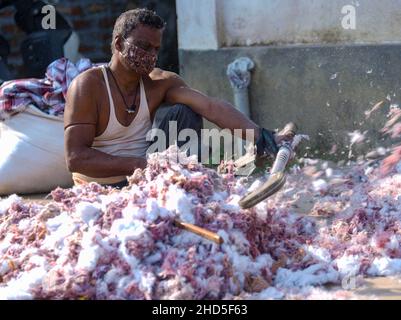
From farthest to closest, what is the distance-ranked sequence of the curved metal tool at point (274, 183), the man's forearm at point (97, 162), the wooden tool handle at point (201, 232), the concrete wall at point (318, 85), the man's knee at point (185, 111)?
the concrete wall at point (318, 85), the man's knee at point (185, 111), the man's forearm at point (97, 162), the curved metal tool at point (274, 183), the wooden tool handle at point (201, 232)

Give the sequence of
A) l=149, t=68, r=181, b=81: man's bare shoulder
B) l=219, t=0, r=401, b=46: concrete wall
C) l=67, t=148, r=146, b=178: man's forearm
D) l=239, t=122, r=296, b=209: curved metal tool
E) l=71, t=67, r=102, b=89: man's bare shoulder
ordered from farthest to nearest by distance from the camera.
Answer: l=219, t=0, r=401, b=46: concrete wall → l=149, t=68, r=181, b=81: man's bare shoulder → l=71, t=67, r=102, b=89: man's bare shoulder → l=67, t=148, r=146, b=178: man's forearm → l=239, t=122, r=296, b=209: curved metal tool

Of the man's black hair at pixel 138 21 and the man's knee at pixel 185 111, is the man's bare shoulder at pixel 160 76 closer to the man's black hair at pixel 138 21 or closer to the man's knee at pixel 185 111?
the man's knee at pixel 185 111

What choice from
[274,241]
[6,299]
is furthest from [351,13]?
[6,299]

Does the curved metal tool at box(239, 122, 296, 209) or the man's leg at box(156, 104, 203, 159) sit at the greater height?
the man's leg at box(156, 104, 203, 159)

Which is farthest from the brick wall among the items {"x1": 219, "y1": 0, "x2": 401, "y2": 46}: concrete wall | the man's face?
the man's face

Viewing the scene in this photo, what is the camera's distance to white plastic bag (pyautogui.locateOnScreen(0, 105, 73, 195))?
21.1 feet

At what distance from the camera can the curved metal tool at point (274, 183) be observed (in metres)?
4.11

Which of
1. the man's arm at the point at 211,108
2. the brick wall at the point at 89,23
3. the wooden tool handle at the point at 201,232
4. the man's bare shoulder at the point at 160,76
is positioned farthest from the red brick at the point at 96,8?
the wooden tool handle at the point at 201,232

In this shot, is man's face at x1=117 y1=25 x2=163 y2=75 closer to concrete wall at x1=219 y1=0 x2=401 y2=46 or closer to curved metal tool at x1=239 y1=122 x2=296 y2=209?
curved metal tool at x1=239 y1=122 x2=296 y2=209

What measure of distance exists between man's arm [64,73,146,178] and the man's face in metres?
0.27

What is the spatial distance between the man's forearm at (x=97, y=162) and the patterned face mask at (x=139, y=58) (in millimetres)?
526

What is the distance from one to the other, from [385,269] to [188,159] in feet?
3.54
